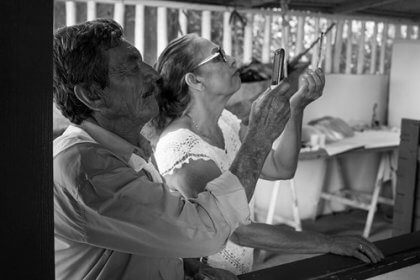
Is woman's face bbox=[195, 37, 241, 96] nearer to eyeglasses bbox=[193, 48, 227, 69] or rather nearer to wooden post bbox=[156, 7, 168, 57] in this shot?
eyeglasses bbox=[193, 48, 227, 69]

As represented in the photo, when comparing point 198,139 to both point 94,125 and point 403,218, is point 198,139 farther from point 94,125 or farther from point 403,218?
point 403,218

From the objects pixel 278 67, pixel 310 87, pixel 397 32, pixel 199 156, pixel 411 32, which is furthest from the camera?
pixel 411 32

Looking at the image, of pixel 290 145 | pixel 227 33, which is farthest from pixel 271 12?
pixel 290 145

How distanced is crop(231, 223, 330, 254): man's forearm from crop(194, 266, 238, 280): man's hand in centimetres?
32

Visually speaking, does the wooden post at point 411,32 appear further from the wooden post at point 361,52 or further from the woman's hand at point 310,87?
the woman's hand at point 310,87

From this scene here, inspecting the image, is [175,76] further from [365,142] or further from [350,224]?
[350,224]

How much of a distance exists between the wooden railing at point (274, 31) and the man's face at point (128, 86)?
7.04 ft

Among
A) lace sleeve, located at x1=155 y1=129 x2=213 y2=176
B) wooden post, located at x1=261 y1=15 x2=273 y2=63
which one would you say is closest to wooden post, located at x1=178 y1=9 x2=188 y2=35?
wooden post, located at x1=261 y1=15 x2=273 y2=63

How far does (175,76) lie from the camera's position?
1.98 metres

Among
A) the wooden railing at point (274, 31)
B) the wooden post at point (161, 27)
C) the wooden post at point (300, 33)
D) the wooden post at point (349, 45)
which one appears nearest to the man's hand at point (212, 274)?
the wooden railing at point (274, 31)

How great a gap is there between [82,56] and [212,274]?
716mm

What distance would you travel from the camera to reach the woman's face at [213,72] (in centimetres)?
195
